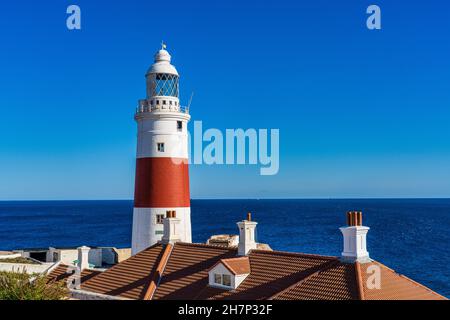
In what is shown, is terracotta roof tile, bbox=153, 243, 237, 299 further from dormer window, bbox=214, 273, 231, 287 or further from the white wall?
the white wall

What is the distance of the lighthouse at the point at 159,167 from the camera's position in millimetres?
31703

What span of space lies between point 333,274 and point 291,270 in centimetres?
216

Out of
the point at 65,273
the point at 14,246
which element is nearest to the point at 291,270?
the point at 65,273

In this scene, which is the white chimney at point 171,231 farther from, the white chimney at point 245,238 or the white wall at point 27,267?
the white wall at point 27,267

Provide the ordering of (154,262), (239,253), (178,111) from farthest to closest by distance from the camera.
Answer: (178,111) < (154,262) < (239,253)

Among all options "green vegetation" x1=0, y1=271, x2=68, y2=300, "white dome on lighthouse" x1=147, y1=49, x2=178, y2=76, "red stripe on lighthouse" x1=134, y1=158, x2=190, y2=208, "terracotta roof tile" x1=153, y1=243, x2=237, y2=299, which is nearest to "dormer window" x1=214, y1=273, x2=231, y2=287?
"terracotta roof tile" x1=153, y1=243, x2=237, y2=299

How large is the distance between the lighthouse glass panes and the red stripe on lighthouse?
444 cm

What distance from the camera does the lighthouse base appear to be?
31578 mm

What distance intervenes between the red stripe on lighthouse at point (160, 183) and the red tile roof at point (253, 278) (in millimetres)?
4739

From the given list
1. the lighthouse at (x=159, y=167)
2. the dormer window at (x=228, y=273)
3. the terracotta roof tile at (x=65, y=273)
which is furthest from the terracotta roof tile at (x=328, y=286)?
the lighthouse at (x=159, y=167)

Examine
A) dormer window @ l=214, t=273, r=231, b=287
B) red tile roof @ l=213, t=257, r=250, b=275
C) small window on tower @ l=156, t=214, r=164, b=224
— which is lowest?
dormer window @ l=214, t=273, r=231, b=287
